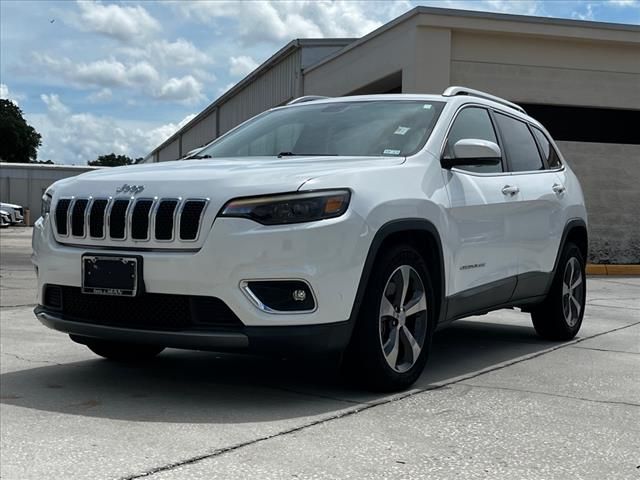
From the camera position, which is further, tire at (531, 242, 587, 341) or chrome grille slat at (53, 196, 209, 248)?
tire at (531, 242, 587, 341)

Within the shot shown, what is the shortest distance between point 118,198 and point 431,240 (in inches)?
68.9

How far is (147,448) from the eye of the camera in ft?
11.3

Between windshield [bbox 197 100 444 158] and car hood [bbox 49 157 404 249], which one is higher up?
windshield [bbox 197 100 444 158]

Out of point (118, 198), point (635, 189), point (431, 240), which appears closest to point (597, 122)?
point (635, 189)

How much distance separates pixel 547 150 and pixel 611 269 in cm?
997

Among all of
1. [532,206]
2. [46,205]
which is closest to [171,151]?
[532,206]

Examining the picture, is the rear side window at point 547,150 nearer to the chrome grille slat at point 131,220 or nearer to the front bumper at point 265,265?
the front bumper at point 265,265

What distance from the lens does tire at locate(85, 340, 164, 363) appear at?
5258 mm

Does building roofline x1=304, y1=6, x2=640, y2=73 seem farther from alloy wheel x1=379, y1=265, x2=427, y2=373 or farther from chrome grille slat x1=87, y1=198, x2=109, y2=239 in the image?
chrome grille slat x1=87, y1=198, x2=109, y2=239

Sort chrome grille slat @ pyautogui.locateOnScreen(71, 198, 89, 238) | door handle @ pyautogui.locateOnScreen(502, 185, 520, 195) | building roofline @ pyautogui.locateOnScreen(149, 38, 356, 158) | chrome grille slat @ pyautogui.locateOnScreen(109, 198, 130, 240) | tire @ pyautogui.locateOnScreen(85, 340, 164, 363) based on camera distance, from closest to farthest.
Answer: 1. chrome grille slat @ pyautogui.locateOnScreen(109, 198, 130, 240)
2. chrome grille slat @ pyautogui.locateOnScreen(71, 198, 89, 238)
3. tire @ pyautogui.locateOnScreen(85, 340, 164, 363)
4. door handle @ pyautogui.locateOnScreen(502, 185, 520, 195)
5. building roofline @ pyautogui.locateOnScreen(149, 38, 356, 158)

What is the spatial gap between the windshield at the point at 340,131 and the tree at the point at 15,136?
98291 mm

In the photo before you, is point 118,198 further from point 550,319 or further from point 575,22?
point 575,22

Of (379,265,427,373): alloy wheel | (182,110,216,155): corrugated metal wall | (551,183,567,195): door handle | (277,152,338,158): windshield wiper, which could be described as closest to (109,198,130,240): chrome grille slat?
(277,152,338,158): windshield wiper

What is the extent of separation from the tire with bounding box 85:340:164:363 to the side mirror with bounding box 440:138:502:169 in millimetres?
2126
